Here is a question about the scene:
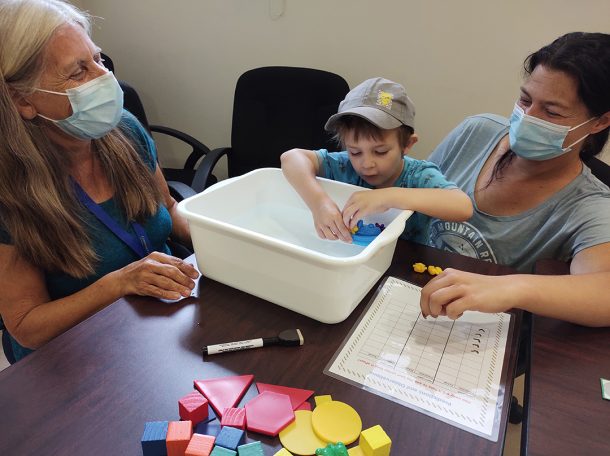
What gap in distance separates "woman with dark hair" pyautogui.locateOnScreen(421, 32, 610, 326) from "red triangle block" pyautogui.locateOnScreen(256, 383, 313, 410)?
0.27 m

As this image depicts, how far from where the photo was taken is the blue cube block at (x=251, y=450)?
522 mm

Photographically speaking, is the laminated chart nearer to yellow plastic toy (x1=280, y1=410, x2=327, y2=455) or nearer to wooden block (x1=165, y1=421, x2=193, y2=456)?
yellow plastic toy (x1=280, y1=410, x2=327, y2=455)

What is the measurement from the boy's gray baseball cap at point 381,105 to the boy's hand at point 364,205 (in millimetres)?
215

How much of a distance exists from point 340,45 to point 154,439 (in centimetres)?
170

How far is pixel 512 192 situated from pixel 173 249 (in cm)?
102

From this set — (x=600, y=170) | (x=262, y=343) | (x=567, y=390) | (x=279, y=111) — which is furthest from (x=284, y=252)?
(x=279, y=111)

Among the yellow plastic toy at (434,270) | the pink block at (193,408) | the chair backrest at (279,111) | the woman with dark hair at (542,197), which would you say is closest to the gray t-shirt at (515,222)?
the woman with dark hair at (542,197)

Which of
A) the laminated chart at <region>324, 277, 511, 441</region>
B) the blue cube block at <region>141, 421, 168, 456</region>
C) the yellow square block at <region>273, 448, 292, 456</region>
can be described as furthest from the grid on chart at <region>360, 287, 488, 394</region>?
the blue cube block at <region>141, 421, 168, 456</region>

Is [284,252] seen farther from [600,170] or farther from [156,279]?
[600,170]

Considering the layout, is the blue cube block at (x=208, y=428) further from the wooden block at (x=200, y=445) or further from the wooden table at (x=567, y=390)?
the wooden table at (x=567, y=390)

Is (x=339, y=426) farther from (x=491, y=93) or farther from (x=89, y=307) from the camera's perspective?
(x=491, y=93)

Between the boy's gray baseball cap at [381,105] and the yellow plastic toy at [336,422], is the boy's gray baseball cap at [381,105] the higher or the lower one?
the higher one

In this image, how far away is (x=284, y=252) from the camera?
69 centimetres

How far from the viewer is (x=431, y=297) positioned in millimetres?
713
